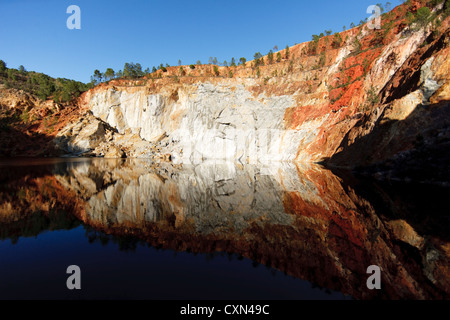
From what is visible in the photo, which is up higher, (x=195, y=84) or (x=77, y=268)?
(x=195, y=84)

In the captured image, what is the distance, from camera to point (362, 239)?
6.89 meters

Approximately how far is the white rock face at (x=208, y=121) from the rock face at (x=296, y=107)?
0.23 meters

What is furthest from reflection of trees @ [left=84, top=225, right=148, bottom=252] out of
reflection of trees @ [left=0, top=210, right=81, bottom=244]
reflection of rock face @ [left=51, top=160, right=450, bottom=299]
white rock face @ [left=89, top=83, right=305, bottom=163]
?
white rock face @ [left=89, top=83, right=305, bottom=163]

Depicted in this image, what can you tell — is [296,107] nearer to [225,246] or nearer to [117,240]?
[225,246]

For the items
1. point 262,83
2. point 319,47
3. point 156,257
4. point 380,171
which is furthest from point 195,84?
point 156,257

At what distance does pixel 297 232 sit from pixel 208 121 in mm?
46080

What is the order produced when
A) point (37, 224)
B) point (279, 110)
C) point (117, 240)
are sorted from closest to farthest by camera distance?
point (117, 240) < point (37, 224) < point (279, 110)

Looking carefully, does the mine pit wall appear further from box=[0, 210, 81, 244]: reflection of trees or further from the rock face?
box=[0, 210, 81, 244]: reflection of trees

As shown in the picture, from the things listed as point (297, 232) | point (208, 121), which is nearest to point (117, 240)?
point (297, 232)

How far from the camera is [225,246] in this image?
6.95m

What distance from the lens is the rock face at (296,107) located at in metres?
20.7

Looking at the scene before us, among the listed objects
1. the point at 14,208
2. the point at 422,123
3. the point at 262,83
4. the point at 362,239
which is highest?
the point at 262,83

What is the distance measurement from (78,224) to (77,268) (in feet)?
11.8
